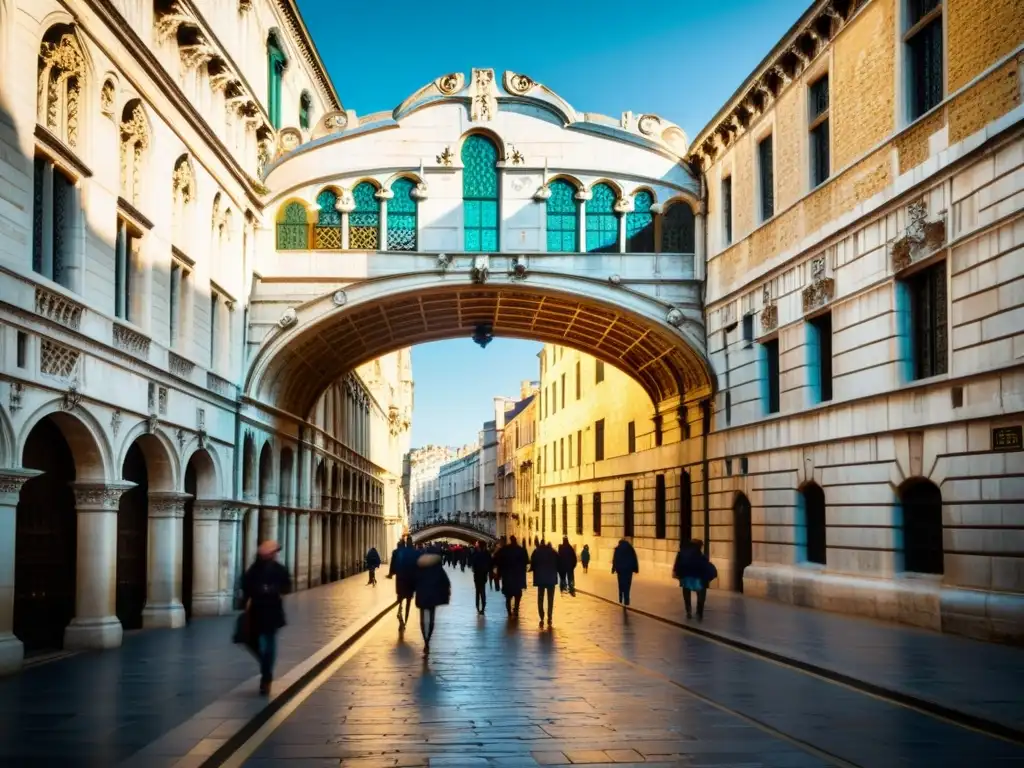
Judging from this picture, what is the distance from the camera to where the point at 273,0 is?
30.7 metres

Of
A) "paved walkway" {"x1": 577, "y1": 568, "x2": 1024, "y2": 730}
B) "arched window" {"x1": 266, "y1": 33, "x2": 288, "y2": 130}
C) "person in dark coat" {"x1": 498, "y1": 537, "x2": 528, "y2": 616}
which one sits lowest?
"paved walkway" {"x1": 577, "y1": 568, "x2": 1024, "y2": 730}

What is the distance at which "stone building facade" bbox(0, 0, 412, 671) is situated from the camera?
48.5 ft

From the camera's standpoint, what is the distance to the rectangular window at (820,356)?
79.0 feet

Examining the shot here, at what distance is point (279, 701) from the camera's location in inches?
456

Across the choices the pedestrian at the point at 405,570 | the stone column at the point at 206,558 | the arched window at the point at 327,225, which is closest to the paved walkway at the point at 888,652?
the pedestrian at the point at 405,570

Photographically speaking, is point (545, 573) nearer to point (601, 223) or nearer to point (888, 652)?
point (888, 652)

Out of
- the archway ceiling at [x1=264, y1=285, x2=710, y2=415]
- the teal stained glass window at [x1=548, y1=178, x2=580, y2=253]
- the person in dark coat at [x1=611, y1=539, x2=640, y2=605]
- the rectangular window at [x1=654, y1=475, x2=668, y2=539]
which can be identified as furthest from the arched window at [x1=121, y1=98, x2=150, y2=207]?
the rectangular window at [x1=654, y1=475, x2=668, y2=539]

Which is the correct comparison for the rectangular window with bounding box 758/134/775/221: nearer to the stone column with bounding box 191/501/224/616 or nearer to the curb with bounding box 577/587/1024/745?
the curb with bounding box 577/587/1024/745

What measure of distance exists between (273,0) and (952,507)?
21375 millimetres

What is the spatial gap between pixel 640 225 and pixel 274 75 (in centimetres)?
1057

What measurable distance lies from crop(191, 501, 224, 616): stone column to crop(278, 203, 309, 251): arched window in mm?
8228

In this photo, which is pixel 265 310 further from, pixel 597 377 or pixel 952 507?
pixel 597 377

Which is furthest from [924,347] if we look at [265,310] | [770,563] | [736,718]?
[265,310]

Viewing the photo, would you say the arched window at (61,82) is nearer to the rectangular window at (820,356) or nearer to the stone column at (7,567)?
the stone column at (7,567)
